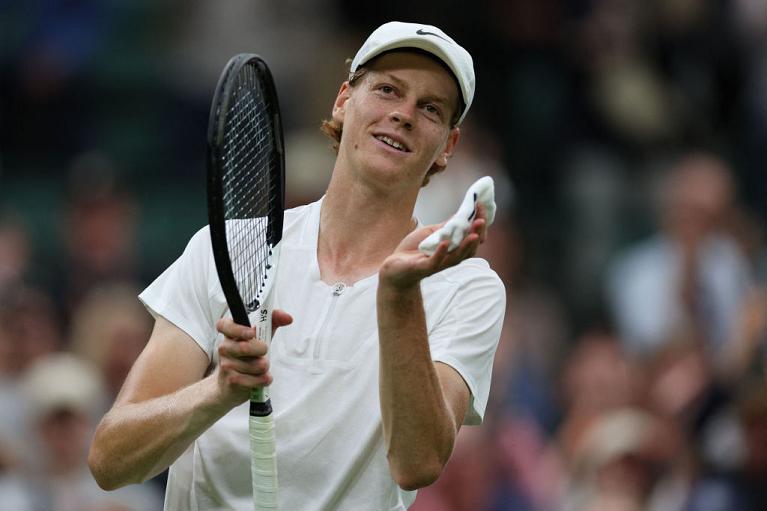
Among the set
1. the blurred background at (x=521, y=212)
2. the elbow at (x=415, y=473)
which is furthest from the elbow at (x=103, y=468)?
the blurred background at (x=521, y=212)

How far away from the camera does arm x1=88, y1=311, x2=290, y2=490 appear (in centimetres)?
385

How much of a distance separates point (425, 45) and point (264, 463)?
1.21 meters

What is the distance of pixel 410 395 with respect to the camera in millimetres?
3861

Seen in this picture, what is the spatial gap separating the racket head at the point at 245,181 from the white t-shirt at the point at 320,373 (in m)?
0.10

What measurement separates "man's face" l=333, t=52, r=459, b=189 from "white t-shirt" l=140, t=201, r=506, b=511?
0.30 metres

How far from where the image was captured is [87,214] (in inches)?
389

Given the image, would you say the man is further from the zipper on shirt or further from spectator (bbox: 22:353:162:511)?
spectator (bbox: 22:353:162:511)

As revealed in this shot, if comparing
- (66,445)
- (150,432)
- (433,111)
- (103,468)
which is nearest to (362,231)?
(433,111)

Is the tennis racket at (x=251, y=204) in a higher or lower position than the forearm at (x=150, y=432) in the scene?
higher

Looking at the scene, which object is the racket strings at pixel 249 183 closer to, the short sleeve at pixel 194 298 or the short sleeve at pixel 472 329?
the short sleeve at pixel 194 298

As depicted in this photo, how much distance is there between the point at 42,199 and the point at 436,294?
22.6 feet

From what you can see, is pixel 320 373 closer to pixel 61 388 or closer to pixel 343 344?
pixel 343 344

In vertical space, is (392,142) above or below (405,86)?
below

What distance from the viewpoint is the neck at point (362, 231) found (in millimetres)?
4438
